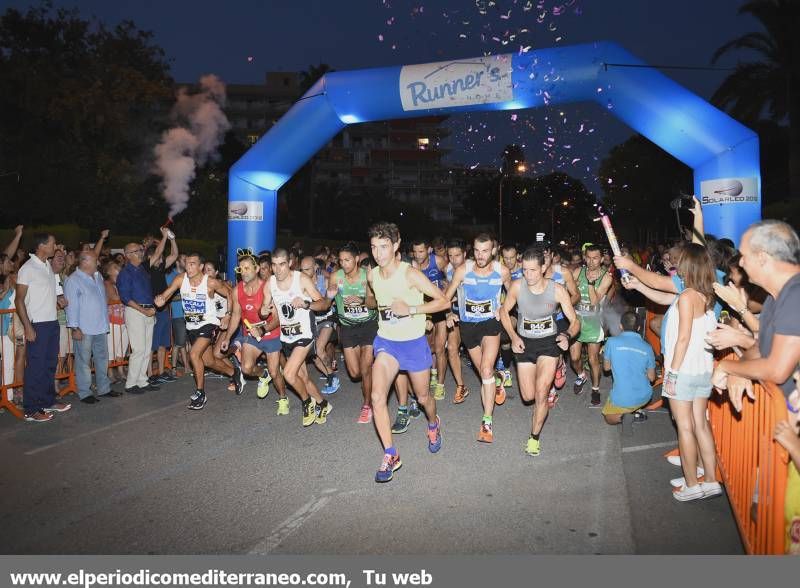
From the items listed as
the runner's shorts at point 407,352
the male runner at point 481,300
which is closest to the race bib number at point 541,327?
the male runner at point 481,300

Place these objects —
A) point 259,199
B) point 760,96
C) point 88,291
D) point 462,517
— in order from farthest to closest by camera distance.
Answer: point 760,96 < point 259,199 < point 88,291 < point 462,517

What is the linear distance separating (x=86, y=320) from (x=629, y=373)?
274 inches

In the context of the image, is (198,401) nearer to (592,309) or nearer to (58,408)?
(58,408)

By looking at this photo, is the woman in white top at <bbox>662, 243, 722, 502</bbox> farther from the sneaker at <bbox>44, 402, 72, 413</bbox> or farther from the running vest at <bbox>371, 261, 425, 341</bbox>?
the sneaker at <bbox>44, 402, 72, 413</bbox>

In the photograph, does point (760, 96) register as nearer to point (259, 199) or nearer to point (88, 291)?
point (259, 199)

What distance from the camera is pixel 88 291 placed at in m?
8.59

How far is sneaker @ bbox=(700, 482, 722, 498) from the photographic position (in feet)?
16.1

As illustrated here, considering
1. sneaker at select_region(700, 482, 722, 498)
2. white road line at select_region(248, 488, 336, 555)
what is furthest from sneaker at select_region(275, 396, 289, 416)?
sneaker at select_region(700, 482, 722, 498)

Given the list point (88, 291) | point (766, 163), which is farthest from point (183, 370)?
point (766, 163)

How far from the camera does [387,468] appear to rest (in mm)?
5500

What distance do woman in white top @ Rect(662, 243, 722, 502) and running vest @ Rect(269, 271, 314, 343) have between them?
13.2ft

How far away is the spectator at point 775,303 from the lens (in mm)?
3199

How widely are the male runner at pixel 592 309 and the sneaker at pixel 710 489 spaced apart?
3534 millimetres

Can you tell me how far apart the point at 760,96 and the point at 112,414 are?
2409 centimetres
